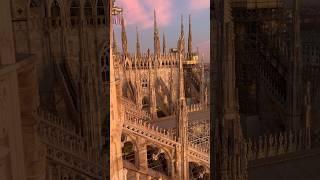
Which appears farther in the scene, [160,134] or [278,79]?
[160,134]

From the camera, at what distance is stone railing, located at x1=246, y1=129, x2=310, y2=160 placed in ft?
26.7

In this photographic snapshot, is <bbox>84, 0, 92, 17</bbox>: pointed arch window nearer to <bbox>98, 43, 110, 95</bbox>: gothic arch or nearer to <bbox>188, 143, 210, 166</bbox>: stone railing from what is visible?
<bbox>98, 43, 110, 95</bbox>: gothic arch

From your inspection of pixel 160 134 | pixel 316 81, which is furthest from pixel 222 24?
pixel 160 134

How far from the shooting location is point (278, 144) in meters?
8.49

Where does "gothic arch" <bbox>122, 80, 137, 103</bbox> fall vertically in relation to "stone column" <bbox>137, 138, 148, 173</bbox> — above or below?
above

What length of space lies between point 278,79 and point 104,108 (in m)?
5.02

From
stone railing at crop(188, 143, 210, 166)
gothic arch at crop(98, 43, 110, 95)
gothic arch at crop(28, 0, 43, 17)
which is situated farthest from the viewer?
stone railing at crop(188, 143, 210, 166)

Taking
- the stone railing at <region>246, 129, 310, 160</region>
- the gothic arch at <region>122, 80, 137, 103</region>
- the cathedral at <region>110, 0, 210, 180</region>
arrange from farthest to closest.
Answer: the gothic arch at <region>122, 80, 137, 103</region>, the cathedral at <region>110, 0, 210, 180</region>, the stone railing at <region>246, 129, 310, 160</region>

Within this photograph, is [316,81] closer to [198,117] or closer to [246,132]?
[246,132]

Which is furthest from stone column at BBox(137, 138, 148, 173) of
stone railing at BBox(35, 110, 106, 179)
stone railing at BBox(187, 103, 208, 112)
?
stone railing at BBox(187, 103, 208, 112)

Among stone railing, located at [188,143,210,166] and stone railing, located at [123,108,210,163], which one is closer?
stone railing, located at [123,108,210,163]

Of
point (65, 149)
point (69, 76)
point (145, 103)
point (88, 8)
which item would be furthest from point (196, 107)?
point (65, 149)

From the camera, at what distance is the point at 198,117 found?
22344mm

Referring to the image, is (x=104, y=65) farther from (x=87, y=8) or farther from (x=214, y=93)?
(x=214, y=93)
